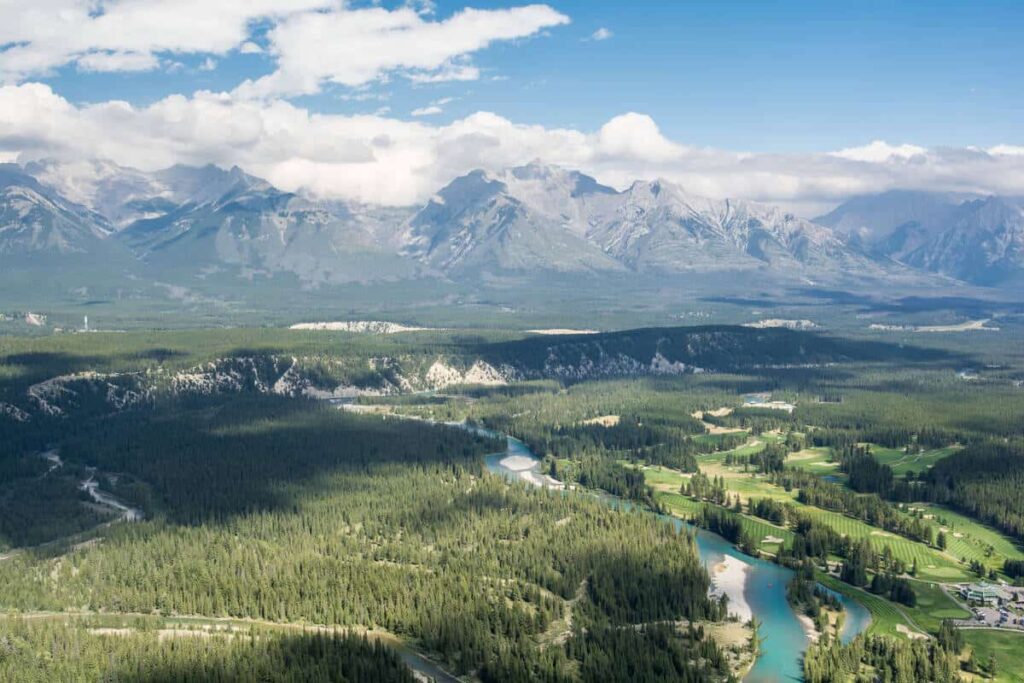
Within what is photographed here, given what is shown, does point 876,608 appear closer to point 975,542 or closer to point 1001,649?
point 1001,649

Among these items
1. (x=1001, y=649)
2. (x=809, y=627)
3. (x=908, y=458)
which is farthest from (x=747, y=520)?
(x=908, y=458)

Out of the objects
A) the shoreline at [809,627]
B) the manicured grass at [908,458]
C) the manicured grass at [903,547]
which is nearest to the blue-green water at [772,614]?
the shoreline at [809,627]

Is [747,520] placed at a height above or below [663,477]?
above

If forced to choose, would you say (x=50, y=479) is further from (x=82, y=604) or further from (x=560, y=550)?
(x=560, y=550)

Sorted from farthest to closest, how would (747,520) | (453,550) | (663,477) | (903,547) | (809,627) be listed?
1. (663,477)
2. (747,520)
3. (903,547)
4. (453,550)
5. (809,627)

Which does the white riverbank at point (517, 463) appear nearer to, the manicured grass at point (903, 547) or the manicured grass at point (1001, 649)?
the manicured grass at point (903, 547)

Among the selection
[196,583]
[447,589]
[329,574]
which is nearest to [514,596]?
[447,589]

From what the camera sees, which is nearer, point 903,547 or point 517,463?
point 903,547
